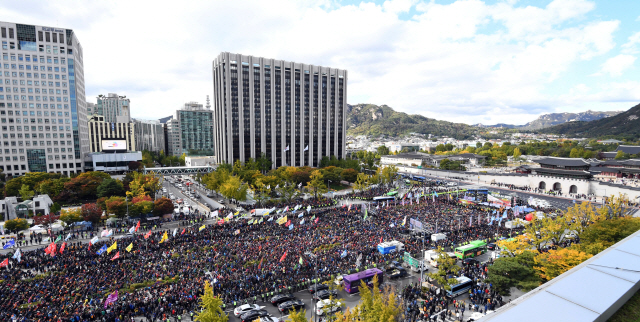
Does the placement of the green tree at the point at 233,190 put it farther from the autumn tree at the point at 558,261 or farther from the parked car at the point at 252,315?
the autumn tree at the point at 558,261

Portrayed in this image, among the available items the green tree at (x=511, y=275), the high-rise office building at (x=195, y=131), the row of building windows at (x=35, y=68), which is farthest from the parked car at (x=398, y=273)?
the high-rise office building at (x=195, y=131)

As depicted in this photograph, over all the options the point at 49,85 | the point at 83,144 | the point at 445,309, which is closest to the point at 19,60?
the point at 49,85

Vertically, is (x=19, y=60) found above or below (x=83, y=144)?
above

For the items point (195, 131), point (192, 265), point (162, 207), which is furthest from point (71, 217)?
point (195, 131)

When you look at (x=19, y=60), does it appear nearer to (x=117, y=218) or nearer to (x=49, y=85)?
(x=49, y=85)

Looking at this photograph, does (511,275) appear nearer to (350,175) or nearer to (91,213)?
(91,213)
